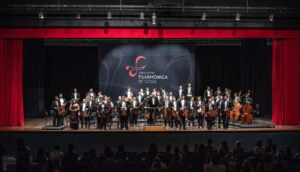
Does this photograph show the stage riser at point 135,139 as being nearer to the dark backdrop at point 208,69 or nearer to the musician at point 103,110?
the musician at point 103,110

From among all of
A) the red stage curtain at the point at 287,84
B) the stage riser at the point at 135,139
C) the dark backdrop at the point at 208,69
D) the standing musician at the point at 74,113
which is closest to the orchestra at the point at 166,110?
the standing musician at the point at 74,113

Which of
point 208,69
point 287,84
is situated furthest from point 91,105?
point 287,84

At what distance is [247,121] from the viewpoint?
1445 cm

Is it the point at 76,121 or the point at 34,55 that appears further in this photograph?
the point at 34,55

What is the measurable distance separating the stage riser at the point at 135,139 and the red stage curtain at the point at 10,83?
2189 mm

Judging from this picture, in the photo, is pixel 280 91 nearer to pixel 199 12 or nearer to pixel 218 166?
pixel 199 12

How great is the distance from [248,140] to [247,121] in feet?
7.95

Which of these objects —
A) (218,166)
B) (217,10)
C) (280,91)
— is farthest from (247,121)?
(218,166)

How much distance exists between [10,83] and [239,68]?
1160 centimetres

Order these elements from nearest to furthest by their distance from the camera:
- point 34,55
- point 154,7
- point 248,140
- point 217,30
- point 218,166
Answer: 1. point 218,166
2. point 248,140
3. point 154,7
4. point 217,30
5. point 34,55

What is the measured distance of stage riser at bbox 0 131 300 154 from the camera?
1172cm

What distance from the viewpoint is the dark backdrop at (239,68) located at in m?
18.9

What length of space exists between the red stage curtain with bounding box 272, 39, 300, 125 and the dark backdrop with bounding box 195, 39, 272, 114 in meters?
3.50

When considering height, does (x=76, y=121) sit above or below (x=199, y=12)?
below
